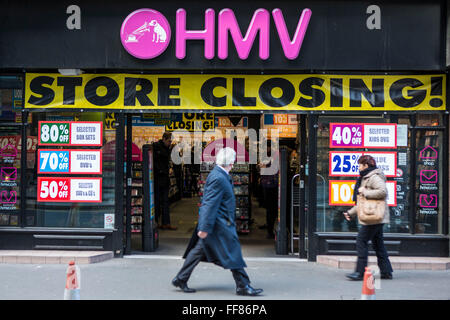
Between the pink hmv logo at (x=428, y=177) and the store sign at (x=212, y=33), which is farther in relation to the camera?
the pink hmv logo at (x=428, y=177)

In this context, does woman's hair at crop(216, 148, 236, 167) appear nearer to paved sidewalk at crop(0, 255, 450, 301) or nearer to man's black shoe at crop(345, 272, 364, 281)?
paved sidewalk at crop(0, 255, 450, 301)

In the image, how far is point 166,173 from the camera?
493 inches

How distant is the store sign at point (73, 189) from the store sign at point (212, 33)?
92.5 inches

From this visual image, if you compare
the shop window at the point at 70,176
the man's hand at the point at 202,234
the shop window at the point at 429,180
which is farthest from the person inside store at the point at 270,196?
the man's hand at the point at 202,234

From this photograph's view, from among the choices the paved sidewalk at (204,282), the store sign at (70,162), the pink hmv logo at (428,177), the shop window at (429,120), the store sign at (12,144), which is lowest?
the paved sidewalk at (204,282)

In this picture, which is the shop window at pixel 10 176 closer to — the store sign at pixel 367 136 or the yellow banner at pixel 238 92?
the yellow banner at pixel 238 92

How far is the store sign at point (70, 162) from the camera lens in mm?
9648

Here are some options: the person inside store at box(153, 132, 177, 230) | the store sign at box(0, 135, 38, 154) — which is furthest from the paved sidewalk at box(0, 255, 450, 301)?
the person inside store at box(153, 132, 177, 230)

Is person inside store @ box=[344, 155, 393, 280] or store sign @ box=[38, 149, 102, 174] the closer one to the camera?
person inside store @ box=[344, 155, 393, 280]

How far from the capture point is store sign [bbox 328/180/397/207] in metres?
9.56

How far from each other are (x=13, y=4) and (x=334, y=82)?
5.61m

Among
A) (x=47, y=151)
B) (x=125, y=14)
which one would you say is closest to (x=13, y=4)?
(x=125, y=14)

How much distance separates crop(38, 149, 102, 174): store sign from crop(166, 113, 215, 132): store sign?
194 inches
